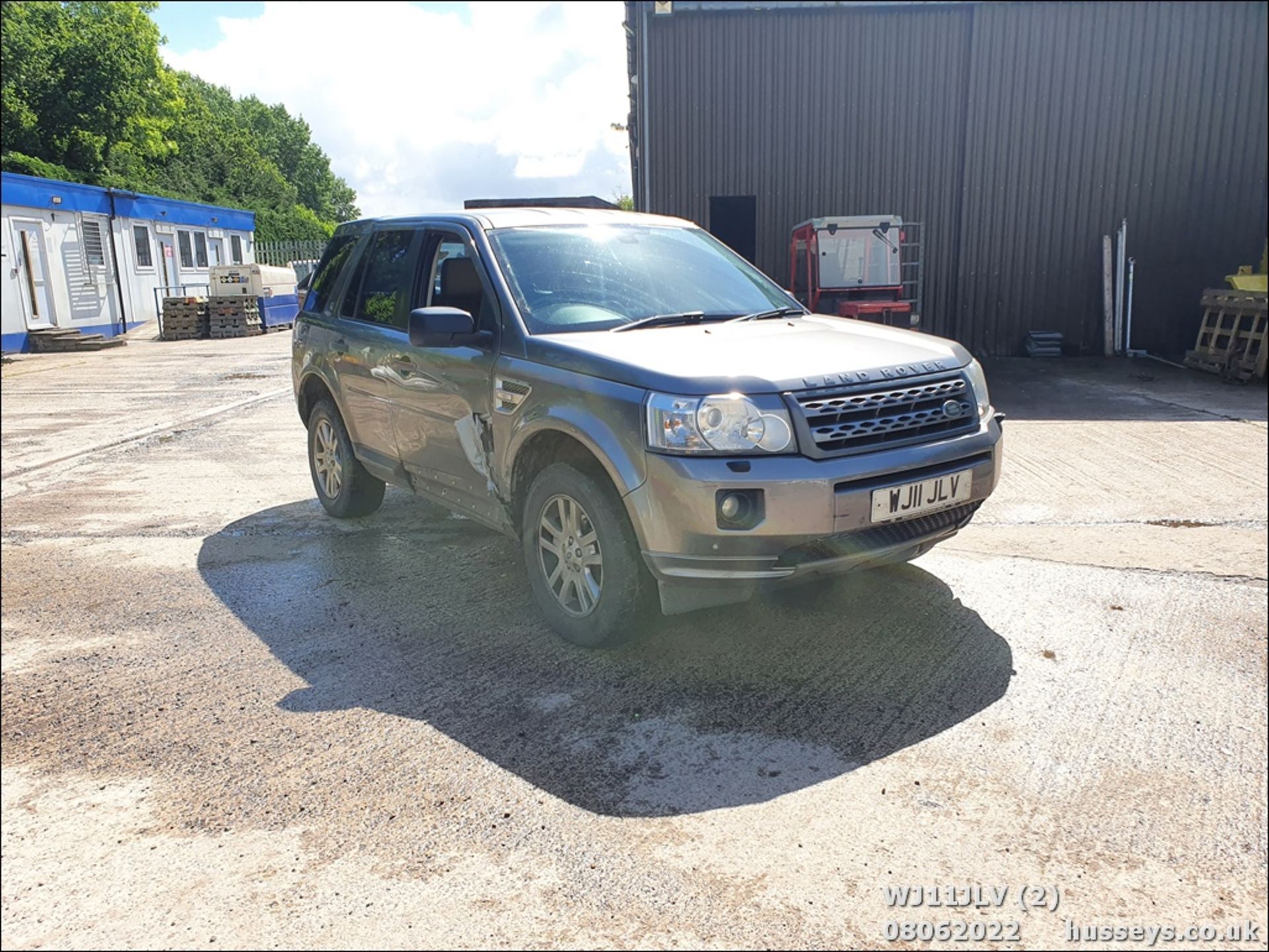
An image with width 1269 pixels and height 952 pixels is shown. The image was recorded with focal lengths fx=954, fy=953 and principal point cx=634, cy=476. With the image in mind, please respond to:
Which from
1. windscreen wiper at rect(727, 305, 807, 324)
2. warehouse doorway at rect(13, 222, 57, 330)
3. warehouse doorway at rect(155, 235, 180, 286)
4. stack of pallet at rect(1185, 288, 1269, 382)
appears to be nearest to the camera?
warehouse doorway at rect(13, 222, 57, 330)

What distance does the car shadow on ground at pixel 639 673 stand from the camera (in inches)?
126

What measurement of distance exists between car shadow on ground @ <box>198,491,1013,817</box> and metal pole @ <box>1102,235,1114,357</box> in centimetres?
1355

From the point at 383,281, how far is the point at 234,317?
13343 mm

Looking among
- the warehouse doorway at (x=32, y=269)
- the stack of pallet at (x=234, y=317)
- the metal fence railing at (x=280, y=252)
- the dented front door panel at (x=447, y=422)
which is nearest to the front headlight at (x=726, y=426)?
the dented front door panel at (x=447, y=422)

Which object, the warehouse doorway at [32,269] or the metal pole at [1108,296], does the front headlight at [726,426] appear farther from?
the metal pole at [1108,296]

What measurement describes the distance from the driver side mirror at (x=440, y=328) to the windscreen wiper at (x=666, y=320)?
67cm

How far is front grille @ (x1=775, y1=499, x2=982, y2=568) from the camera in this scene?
360 cm

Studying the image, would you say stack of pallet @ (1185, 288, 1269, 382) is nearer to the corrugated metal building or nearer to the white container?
the corrugated metal building

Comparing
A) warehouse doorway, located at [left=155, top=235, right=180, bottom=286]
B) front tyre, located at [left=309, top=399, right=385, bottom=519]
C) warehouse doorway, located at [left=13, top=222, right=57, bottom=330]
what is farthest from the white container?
warehouse doorway, located at [left=13, top=222, right=57, bottom=330]

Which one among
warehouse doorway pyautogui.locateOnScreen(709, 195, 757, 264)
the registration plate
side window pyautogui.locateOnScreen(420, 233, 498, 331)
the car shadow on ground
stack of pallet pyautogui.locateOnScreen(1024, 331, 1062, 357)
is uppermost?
warehouse doorway pyautogui.locateOnScreen(709, 195, 757, 264)

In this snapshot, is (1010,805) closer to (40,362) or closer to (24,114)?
(40,362)

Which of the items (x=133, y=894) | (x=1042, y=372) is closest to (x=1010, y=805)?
(x=133, y=894)

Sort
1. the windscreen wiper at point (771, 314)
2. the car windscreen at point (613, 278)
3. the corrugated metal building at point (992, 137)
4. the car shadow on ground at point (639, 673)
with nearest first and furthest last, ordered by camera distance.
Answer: the car shadow on ground at point (639, 673), the car windscreen at point (613, 278), the windscreen wiper at point (771, 314), the corrugated metal building at point (992, 137)

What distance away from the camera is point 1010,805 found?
288cm
